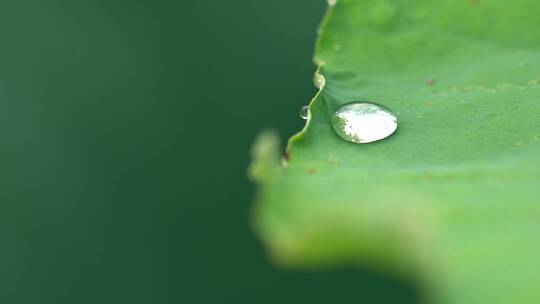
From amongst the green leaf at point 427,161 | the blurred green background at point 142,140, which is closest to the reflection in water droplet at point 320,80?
the green leaf at point 427,161

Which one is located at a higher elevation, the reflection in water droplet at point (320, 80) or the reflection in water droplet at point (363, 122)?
the reflection in water droplet at point (320, 80)

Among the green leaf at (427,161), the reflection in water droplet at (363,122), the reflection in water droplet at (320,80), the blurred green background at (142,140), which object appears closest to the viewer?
the green leaf at (427,161)

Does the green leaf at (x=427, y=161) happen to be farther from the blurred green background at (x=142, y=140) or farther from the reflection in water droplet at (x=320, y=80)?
the blurred green background at (x=142, y=140)

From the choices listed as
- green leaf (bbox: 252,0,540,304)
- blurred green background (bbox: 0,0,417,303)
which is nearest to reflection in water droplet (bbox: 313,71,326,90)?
green leaf (bbox: 252,0,540,304)

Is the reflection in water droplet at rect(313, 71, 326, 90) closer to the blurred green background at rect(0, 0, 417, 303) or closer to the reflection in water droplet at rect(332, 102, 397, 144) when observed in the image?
the reflection in water droplet at rect(332, 102, 397, 144)

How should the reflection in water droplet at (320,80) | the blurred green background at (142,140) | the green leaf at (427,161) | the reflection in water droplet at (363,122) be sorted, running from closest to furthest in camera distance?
the green leaf at (427,161) < the reflection in water droplet at (363,122) < the reflection in water droplet at (320,80) < the blurred green background at (142,140)

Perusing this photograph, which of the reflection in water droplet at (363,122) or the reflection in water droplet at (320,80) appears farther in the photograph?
the reflection in water droplet at (320,80)
